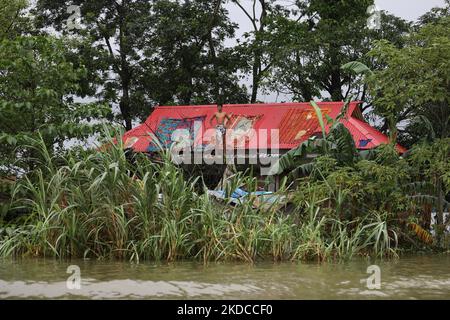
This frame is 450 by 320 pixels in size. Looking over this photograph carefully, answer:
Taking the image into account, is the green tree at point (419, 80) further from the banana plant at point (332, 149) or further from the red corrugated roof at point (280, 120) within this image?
the red corrugated roof at point (280, 120)

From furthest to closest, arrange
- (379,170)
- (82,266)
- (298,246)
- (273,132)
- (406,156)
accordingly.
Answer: (273,132) → (406,156) → (379,170) → (298,246) → (82,266)

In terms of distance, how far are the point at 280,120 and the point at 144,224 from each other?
14.5m

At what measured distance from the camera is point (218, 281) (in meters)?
5.87

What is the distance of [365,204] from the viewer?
962cm

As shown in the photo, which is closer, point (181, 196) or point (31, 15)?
point (181, 196)

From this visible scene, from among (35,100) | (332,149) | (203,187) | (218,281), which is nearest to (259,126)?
(332,149)

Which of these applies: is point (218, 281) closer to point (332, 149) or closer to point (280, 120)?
point (332, 149)

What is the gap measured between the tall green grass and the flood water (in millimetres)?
360

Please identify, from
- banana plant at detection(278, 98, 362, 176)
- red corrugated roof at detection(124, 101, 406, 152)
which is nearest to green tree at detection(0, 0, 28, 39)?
red corrugated roof at detection(124, 101, 406, 152)

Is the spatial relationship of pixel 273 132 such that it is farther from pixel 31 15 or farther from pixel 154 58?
pixel 31 15

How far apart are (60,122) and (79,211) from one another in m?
3.48

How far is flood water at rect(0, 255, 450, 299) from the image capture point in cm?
518

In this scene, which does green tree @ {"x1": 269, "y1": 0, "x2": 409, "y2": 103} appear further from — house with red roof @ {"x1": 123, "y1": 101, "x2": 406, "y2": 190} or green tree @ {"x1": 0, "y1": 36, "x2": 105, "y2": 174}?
green tree @ {"x1": 0, "y1": 36, "x2": 105, "y2": 174}

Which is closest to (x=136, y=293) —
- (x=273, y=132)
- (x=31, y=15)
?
(x=273, y=132)
